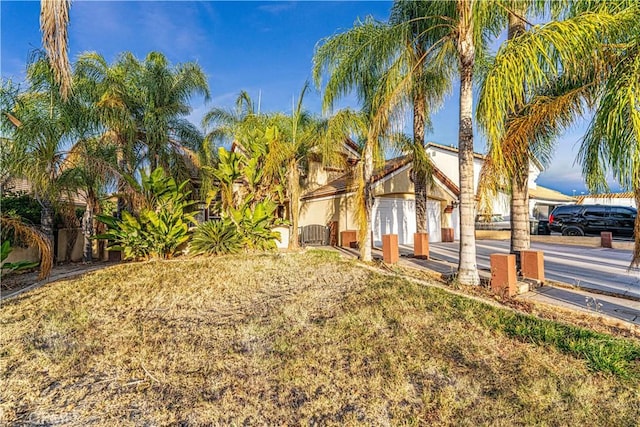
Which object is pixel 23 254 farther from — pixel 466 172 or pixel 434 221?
pixel 434 221

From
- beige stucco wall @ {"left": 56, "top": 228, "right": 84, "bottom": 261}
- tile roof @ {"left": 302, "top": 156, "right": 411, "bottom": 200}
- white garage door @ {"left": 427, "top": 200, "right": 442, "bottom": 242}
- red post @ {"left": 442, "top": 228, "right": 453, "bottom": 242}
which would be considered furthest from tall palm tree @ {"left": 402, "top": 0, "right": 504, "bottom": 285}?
beige stucco wall @ {"left": 56, "top": 228, "right": 84, "bottom": 261}

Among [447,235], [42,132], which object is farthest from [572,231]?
[42,132]

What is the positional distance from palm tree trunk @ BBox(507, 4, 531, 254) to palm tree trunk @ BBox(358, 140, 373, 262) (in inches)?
157

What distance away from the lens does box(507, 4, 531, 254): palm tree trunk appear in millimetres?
7391

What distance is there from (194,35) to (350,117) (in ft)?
24.7

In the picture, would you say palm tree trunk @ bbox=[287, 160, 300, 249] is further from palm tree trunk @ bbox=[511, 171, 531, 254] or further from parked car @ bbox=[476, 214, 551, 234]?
parked car @ bbox=[476, 214, 551, 234]

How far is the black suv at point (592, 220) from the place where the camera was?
17000 mm

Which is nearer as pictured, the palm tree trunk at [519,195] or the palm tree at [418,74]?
the palm tree trunk at [519,195]

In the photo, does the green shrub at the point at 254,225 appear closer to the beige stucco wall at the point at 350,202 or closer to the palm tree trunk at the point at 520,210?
the beige stucco wall at the point at 350,202

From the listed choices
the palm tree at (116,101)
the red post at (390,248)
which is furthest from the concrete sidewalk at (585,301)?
the palm tree at (116,101)

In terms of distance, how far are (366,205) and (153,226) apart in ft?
24.1

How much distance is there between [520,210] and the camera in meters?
7.84

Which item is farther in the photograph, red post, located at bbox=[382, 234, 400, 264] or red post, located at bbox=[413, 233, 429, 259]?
red post, located at bbox=[413, 233, 429, 259]

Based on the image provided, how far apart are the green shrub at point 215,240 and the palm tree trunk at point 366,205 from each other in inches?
186
